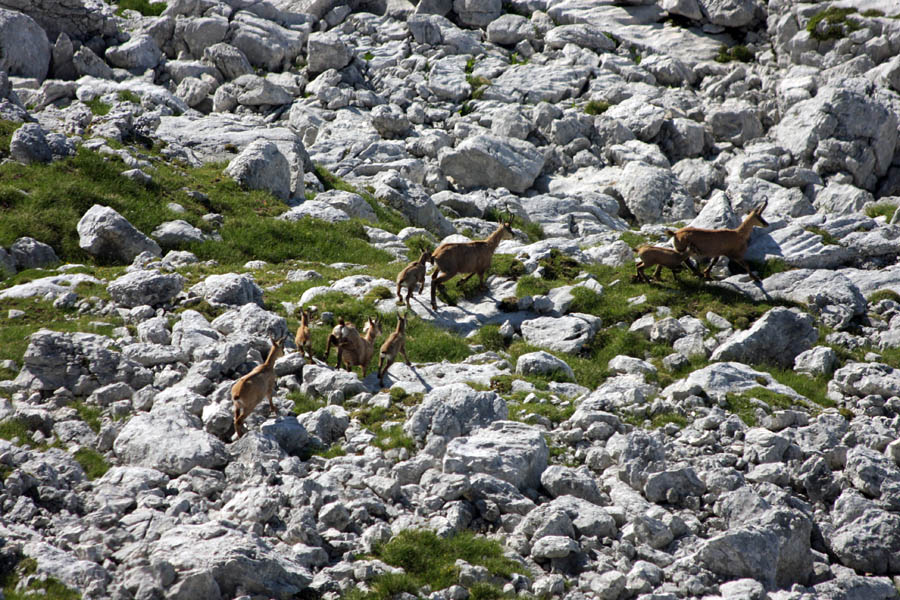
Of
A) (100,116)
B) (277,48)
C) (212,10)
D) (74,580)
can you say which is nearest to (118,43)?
(212,10)

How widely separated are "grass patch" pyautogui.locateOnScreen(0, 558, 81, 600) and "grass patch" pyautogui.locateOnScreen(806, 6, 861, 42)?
5362 cm

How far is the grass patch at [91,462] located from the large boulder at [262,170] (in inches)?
782

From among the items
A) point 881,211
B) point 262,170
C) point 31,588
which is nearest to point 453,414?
point 31,588

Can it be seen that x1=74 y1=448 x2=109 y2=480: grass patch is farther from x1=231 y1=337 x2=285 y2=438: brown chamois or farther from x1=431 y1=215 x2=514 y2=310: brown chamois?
x1=431 y1=215 x2=514 y2=310: brown chamois

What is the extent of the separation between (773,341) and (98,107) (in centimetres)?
3298

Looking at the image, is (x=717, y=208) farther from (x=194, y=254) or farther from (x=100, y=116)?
(x=100, y=116)

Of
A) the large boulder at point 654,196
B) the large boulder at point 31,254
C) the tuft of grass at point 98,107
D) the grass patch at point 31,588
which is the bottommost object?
the large boulder at point 654,196

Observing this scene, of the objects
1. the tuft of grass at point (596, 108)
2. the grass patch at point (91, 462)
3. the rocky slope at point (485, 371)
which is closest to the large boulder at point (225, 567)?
the rocky slope at point (485, 371)

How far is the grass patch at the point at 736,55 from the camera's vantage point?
51.2 meters

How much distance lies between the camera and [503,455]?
1233 centimetres

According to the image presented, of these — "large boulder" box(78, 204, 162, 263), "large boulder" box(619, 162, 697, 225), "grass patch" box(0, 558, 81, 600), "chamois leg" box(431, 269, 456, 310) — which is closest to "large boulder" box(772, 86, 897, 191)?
"large boulder" box(619, 162, 697, 225)

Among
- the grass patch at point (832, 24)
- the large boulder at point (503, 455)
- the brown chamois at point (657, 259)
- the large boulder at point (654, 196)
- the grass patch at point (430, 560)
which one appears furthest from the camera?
the grass patch at point (832, 24)

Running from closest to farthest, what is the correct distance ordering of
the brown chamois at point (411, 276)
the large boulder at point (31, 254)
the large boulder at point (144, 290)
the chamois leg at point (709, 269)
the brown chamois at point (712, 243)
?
the large boulder at point (144, 290), the brown chamois at point (411, 276), the brown chamois at point (712, 243), the chamois leg at point (709, 269), the large boulder at point (31, 254)

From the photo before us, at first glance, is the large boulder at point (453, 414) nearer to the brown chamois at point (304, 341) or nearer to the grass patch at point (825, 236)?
the brown chamois at point (304, 341)
